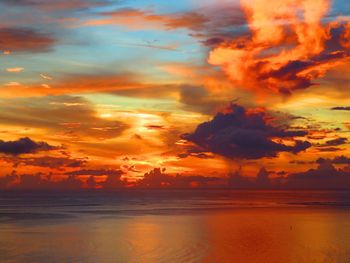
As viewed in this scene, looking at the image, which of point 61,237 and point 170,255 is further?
Answer: point 61,237

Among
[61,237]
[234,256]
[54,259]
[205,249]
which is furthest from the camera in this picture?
[61,237]

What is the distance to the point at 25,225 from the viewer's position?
67625 mm

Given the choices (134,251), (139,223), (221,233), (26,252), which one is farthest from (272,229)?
(26,252)

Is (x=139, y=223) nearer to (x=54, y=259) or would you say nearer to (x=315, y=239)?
(x=315, y=239)

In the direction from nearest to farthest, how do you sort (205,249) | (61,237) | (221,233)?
1. (205,249)
2. (61,237)
3. (221,233)

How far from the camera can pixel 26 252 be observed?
4375 centimetres

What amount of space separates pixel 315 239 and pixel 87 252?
80.0 feet

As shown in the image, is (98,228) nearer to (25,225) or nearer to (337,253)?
(25,225)

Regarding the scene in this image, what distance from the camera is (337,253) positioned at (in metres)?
44.4

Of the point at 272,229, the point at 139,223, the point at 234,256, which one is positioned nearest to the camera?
the point at 234,256

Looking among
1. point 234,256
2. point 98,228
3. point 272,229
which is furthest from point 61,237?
point 272,229

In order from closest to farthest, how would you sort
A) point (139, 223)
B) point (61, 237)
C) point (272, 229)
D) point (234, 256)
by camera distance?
point (234, 256) → point (61, 237) → point (272, 229) → point (139, 223)

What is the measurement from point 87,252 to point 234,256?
12386 millimetres

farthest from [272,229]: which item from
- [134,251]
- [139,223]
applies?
[134,251]
